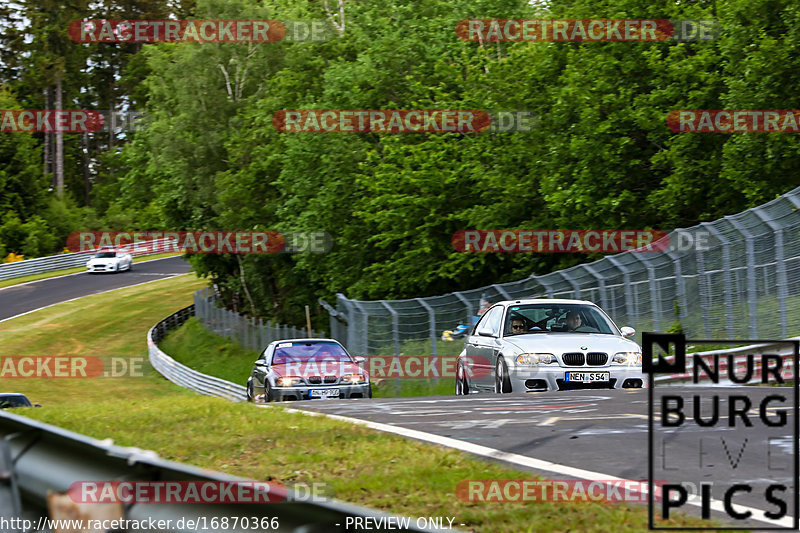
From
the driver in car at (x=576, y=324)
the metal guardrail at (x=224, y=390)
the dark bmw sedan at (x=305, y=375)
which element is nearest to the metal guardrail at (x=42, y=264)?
the metal guardrail at (x=224, y=390)

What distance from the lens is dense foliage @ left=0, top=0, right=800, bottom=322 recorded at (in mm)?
28266

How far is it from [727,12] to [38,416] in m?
20.9

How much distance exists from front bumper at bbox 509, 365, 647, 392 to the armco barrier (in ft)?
32.7

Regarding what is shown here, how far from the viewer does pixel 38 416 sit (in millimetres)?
11789

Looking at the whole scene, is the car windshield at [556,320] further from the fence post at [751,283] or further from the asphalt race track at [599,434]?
the fence post at [751,283]

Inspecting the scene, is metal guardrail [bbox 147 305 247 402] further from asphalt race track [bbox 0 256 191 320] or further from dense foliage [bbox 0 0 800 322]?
asphalt race track [bbox 0 256 191 320]

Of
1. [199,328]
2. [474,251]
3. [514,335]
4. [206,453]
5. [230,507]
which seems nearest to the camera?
[230,507]

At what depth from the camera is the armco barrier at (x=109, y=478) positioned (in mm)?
3447

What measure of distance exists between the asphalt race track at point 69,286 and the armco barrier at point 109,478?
5742 cm

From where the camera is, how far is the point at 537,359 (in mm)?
14445

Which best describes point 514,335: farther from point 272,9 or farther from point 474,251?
point 272,9

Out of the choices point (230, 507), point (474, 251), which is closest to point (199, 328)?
point (474, 251)

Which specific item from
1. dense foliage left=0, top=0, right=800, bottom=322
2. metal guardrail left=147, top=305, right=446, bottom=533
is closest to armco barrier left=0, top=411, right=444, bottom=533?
metal guardrail left=147, top=305, right=446, bottom=533

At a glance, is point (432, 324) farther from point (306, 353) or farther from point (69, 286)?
point (69, 286)
